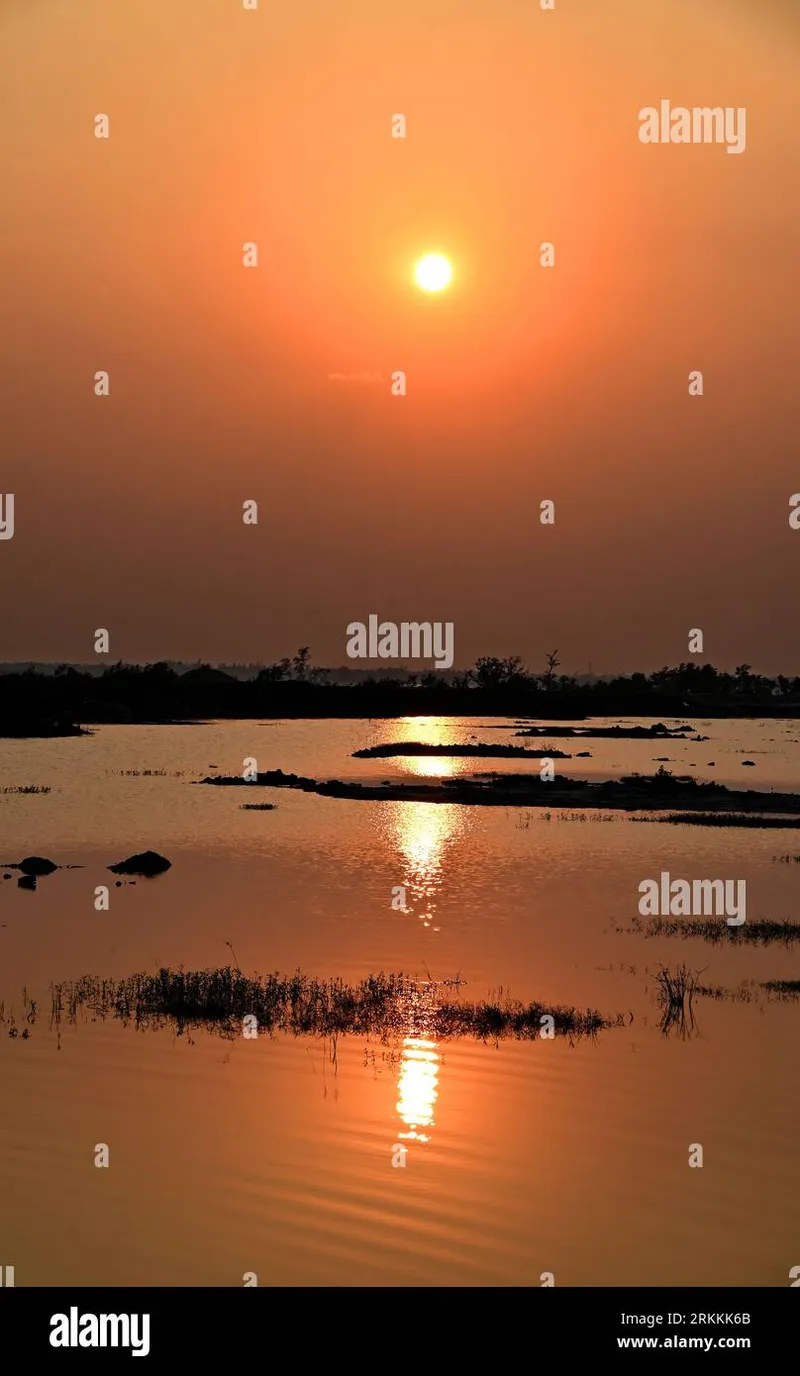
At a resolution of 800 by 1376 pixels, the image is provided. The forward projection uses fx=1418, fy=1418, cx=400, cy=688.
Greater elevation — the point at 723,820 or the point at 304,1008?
the point at 723,820

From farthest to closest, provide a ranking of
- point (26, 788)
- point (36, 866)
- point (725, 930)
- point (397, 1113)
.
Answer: point (26, 788)
point (36, 866)
point (725, 930)
point (397, 1113)

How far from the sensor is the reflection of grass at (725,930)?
30141mm

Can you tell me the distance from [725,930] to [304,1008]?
11988 mm

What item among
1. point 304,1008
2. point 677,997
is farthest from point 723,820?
point 304,1008

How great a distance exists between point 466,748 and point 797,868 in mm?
71250

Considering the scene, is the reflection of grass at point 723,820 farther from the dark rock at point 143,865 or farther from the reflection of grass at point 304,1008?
the reflection of grass at point 304,1008

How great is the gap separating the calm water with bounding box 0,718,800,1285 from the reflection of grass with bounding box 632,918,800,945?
0.98 meters

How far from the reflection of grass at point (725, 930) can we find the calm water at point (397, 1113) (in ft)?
3.22

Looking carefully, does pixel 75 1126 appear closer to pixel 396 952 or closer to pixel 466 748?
pixel 396 952

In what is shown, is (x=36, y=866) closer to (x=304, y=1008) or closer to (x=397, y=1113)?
(x=304, y=1008)

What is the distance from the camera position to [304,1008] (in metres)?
22.9

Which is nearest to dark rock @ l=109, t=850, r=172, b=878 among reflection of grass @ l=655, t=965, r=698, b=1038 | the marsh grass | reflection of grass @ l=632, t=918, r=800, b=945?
reflection of grass @ l=632, t=918, r=800, b=945

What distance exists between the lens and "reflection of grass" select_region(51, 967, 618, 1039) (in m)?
21.8

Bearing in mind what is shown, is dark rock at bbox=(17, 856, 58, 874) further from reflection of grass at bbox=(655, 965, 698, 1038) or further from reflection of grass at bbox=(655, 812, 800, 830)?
reflection of grass at bbox=(655, 812, 800, 830)
